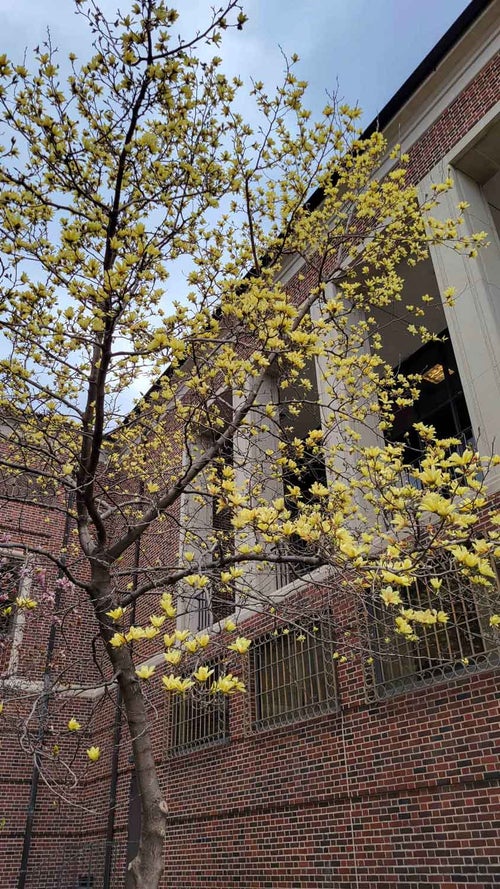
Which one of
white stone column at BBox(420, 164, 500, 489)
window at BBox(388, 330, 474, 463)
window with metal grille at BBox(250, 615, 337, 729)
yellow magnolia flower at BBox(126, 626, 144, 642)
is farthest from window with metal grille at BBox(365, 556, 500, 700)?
window at BBox(388, 330, 474, 463)

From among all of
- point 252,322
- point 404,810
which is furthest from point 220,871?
point 252,322

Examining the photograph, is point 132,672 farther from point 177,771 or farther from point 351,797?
point 177,771

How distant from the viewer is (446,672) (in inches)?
244

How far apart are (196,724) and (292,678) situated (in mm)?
2653

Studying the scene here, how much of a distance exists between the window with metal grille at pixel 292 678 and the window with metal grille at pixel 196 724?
64 centimetres

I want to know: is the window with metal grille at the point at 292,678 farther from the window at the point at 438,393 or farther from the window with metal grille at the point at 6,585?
the window at the point at 438,393

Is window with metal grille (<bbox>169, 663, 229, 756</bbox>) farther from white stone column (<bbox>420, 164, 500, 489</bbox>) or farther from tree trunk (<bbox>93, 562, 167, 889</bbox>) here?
white stone column (<bbox>420, 164, 500, 489</bbox>)

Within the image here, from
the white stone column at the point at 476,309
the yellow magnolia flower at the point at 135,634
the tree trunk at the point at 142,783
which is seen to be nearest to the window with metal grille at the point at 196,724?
the tree trunk at the point at 142,783

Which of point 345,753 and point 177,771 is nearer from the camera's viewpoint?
point 345,753

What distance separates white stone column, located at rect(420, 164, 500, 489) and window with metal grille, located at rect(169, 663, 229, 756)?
17.3 feet

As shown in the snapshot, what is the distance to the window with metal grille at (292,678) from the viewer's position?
7.62 metres

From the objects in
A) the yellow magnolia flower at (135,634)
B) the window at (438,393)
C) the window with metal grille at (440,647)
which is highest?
the window at (438,393)

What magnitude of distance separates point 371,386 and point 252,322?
1673 mm

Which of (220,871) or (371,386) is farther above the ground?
(371,386)
